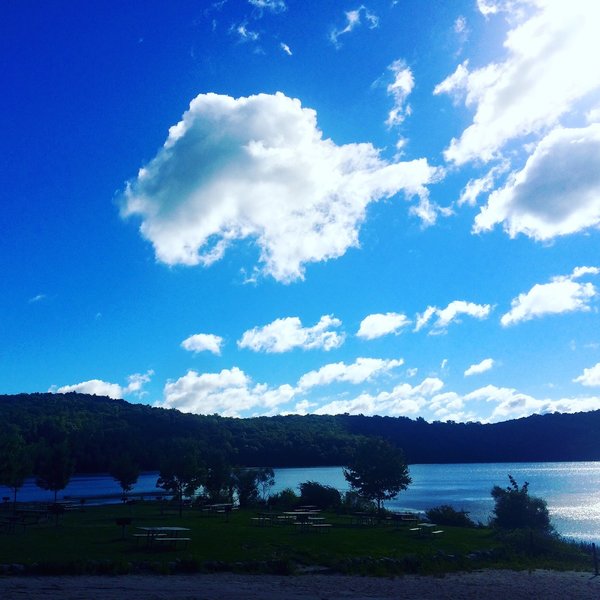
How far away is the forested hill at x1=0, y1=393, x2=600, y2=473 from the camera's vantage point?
13488 centimetres

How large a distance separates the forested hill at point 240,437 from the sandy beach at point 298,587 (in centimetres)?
9819

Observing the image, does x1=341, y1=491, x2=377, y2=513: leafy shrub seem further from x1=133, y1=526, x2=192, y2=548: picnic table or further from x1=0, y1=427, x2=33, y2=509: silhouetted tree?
x1=133, y1=526, x2=192, y2=548: picnic table

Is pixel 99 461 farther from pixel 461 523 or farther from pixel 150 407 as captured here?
pixel 461 523

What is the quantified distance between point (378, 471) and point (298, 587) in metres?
34.3

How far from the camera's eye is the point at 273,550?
27.2 meters

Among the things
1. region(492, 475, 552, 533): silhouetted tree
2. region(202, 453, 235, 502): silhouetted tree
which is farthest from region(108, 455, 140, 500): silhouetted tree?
region(492, 475, 552, 533): silhouetted tree

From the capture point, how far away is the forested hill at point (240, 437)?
5310 inches

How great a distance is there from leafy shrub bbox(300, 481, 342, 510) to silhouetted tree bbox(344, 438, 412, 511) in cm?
500

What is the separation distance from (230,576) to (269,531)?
47.6ft

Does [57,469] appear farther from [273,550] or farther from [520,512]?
[520,512]

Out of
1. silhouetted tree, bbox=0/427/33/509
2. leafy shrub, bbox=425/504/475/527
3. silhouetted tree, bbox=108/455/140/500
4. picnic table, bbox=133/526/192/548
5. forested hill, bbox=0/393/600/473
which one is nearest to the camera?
picnic table, bbox=133/526/192/548

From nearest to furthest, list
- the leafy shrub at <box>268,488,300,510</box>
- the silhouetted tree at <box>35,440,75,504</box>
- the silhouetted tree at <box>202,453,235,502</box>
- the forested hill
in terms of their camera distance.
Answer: the silhouetted tree at <box>35,440,75,504</box> → the leafy shrub at <box>268,488,300,510</box> → the silhouetted tree at <box>202,453,235,502</box> → the forested hill

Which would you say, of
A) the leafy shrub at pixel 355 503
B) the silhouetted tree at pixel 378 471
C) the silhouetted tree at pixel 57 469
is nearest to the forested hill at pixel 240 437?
the leafy shrub at pixel 355 503

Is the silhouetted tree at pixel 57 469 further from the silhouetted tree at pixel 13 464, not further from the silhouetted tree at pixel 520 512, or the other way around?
the silhouetted tree at pixel 520 512
